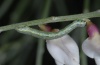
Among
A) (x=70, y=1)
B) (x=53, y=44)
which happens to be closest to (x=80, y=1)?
(x=70, y=1)

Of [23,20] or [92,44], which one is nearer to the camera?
[92,44]

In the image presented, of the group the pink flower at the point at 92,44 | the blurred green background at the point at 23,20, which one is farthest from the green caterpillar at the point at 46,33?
the blurred green background at the point at 23,20

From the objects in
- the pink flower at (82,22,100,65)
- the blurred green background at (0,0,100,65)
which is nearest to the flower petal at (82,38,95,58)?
the pink flower at (82,22,100,65)

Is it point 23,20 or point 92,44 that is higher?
point 23,20

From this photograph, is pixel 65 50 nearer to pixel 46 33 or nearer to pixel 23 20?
pixel 46 33

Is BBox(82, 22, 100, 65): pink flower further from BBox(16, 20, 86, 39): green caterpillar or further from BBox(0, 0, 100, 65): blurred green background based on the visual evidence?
BBox(0, 0, 100, 65): blurred green background

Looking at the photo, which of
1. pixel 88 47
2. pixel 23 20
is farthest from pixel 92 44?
pixel 23 20

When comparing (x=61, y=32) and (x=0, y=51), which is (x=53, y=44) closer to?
(x=61, y=32)

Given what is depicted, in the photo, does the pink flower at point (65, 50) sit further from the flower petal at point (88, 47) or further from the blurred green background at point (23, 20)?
the blurred green background at point (23, 20)
